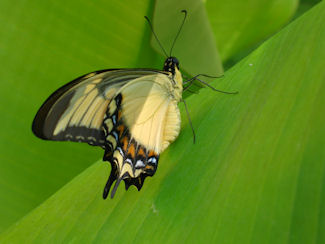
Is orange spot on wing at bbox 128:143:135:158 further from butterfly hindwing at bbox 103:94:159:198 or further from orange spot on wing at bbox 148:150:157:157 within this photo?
orange spot on wing at bbox 148:150:157:157

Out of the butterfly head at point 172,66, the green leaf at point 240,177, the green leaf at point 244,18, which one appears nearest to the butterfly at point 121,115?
the butterfly head at point 172,66

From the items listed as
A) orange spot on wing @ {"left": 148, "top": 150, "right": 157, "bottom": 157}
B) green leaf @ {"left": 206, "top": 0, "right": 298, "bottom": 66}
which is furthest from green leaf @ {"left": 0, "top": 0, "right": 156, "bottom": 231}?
green leaf @ {"left": 206, "top": 0, "right": 298, "bottom": 66}

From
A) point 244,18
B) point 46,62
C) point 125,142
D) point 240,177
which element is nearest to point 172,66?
point 125,142

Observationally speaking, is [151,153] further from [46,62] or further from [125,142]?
[46,62]

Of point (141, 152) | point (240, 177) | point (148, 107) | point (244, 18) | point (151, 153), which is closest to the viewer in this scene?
point (240, 177)

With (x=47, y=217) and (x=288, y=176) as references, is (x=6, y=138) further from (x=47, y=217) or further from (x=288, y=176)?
(x=288, y=176)

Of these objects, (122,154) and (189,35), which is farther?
(189,35)

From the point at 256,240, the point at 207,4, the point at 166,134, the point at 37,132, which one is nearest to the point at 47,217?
the point at 37,132
